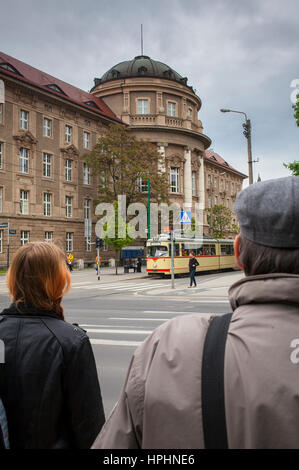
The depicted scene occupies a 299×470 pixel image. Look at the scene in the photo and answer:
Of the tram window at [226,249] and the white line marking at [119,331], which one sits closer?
the white line marking at [119,331]

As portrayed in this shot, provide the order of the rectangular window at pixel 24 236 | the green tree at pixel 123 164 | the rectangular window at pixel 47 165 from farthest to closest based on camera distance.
Answer: the green tree at pixel 123 164
the rectangular window at pixel 47 165
the rectangular window at pixel 24 236

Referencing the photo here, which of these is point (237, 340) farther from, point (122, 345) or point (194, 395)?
point (122, 345)

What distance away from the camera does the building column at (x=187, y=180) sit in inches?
2188

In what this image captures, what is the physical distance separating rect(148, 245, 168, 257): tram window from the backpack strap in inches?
1135

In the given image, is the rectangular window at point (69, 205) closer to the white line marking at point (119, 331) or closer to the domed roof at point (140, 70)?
the domed roof at point (140, 70)

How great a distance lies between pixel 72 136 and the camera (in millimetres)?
43281

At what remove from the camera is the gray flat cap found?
1428 millimetres

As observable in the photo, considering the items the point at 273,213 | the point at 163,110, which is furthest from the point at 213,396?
the point at 163,110

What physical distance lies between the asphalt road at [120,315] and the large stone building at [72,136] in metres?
18.0

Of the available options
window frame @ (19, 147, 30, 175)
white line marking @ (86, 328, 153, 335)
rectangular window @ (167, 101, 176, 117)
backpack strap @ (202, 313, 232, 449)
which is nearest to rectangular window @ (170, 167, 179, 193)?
rectangular window @ (167, 101, 176, 117)

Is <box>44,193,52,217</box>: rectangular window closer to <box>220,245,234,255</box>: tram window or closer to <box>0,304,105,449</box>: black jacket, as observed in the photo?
<box>220,245,234,255</box>: tram window

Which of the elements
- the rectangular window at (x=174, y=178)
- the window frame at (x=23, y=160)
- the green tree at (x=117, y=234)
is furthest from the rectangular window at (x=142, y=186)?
the window frame at (x=23, y=160)

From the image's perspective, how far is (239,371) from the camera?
126 centimetres

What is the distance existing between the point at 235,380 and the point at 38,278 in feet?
4.23
